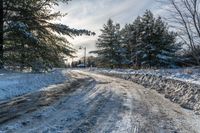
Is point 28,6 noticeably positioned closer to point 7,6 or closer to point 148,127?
point 7,6

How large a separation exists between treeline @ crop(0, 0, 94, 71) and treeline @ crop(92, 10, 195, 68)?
2358 cm

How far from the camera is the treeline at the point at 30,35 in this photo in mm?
25672

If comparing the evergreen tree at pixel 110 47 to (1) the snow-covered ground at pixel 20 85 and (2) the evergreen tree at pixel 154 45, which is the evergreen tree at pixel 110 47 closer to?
(2) the evergreen tree at pixel 154 45

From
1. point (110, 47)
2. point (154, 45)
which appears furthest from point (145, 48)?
point (110, 47)

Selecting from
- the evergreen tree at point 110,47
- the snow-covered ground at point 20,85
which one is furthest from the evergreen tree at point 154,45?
the snow-covered ground at point 20,85

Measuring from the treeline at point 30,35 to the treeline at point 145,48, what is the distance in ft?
77.4

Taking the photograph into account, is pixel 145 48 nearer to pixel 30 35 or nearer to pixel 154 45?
pixel 154 45

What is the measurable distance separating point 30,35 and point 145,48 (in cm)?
3365

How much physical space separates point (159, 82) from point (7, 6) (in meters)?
13.2

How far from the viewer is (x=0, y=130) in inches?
324

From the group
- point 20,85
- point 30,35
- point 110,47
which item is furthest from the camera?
point 110,47

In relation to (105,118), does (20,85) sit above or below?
above

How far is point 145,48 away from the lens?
5662 centimetres

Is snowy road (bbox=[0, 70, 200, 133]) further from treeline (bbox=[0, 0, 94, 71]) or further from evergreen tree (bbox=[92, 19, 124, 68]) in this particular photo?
evergreen tree (bbox=[92, 19, 124, 68])
